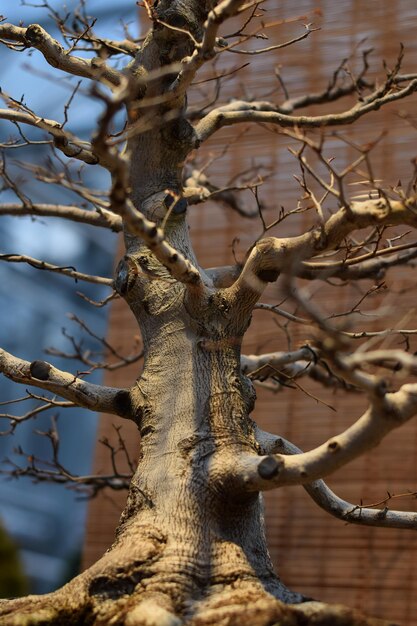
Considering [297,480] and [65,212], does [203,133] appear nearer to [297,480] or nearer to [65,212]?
[65,212]

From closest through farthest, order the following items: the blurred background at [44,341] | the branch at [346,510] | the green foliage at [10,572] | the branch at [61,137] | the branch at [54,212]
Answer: the branch at [61,137], the branch at [346,510], the branch at [54,212], the green foliage at [10,572], the blurred background at [44,341]

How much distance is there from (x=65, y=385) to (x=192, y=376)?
0.31 meters

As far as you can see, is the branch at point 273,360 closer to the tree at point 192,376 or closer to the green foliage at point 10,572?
the tree at point 192,376

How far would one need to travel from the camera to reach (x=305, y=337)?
3.06 m

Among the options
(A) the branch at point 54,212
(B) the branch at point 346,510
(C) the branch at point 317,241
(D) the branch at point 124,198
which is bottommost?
(B) the branch at point 346,510

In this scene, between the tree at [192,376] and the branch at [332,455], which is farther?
the tree at [192,376]

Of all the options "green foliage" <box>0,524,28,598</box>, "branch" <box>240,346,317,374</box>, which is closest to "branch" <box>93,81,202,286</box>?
"branch" <box>240,346,317,374</box>

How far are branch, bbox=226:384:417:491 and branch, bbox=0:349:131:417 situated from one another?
1.36 feet

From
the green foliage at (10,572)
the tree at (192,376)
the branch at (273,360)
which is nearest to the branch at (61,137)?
the tree at (192,376)

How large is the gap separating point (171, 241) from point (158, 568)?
2.74 ft

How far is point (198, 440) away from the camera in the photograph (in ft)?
6.66

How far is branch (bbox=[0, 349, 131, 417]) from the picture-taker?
7.23 feet

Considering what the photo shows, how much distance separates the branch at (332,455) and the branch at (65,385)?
0.41 meters

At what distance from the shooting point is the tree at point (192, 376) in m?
1.69
